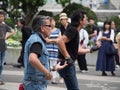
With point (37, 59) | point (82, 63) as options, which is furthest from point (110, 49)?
point (37, 59)

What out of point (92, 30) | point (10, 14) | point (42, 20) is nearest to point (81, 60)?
point (92, 30)

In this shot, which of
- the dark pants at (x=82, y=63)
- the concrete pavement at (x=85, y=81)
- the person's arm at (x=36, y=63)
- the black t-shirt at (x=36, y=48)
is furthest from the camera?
the dark pants at (x=82, y=63)

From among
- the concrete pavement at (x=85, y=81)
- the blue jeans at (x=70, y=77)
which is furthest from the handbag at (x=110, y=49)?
the blue jeans at (x=70, y=77)

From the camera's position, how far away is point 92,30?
18.6 meters

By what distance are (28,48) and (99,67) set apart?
7.95m

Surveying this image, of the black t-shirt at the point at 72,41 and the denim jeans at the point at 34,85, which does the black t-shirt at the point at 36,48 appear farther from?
the black t-shirt at the point at 72,41

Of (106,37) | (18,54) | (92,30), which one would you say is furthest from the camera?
(92,30)

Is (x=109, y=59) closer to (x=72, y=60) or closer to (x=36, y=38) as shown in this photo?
(x=72, y=60)

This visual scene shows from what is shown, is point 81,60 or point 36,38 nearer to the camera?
point 36,38

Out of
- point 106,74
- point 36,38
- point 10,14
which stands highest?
point 10,14

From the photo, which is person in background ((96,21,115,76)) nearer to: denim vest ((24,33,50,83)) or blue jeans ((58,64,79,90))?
blue jeans ((58,64,79,90))

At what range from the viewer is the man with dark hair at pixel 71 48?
7.45 meters

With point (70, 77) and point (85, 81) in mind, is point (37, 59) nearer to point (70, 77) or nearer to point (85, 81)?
point (70, 77)

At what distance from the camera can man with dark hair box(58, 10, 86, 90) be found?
293 inches
